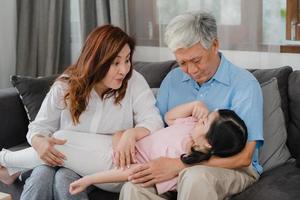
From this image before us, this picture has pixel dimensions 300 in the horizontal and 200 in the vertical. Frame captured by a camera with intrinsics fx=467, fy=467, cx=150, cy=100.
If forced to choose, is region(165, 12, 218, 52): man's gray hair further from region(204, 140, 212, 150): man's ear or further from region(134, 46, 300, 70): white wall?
region(134, 46, 300, 70): white wall

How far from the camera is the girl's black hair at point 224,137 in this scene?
161 cm

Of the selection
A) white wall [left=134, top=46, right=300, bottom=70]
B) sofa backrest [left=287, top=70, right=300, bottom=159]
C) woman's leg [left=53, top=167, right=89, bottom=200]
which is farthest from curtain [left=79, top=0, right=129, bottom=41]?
woman's leg [left=53, top=167, right=89, bottom=200]

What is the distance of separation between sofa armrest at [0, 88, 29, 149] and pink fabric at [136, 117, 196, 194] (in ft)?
2.88

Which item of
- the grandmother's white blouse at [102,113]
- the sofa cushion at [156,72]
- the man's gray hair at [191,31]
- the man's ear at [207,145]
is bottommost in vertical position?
the man's ear at [207,145]

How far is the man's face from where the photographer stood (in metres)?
1.80

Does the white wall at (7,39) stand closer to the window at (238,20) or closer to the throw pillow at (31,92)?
the throw pillow at (31,92)

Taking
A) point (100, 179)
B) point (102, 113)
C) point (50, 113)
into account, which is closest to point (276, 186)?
point (100, 179)

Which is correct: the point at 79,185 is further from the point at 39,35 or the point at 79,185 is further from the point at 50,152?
the point at 39,35

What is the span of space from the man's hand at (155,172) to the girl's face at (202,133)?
0.31 ft

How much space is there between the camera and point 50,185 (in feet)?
5.91

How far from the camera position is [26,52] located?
312 centimetres

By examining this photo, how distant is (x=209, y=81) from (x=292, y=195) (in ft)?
1.83

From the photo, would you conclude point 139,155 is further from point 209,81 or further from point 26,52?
point 26,52

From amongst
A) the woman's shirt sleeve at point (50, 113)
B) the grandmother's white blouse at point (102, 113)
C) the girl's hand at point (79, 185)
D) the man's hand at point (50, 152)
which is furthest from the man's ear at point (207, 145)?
the woman's shirt sleeve at point (50, 113)
